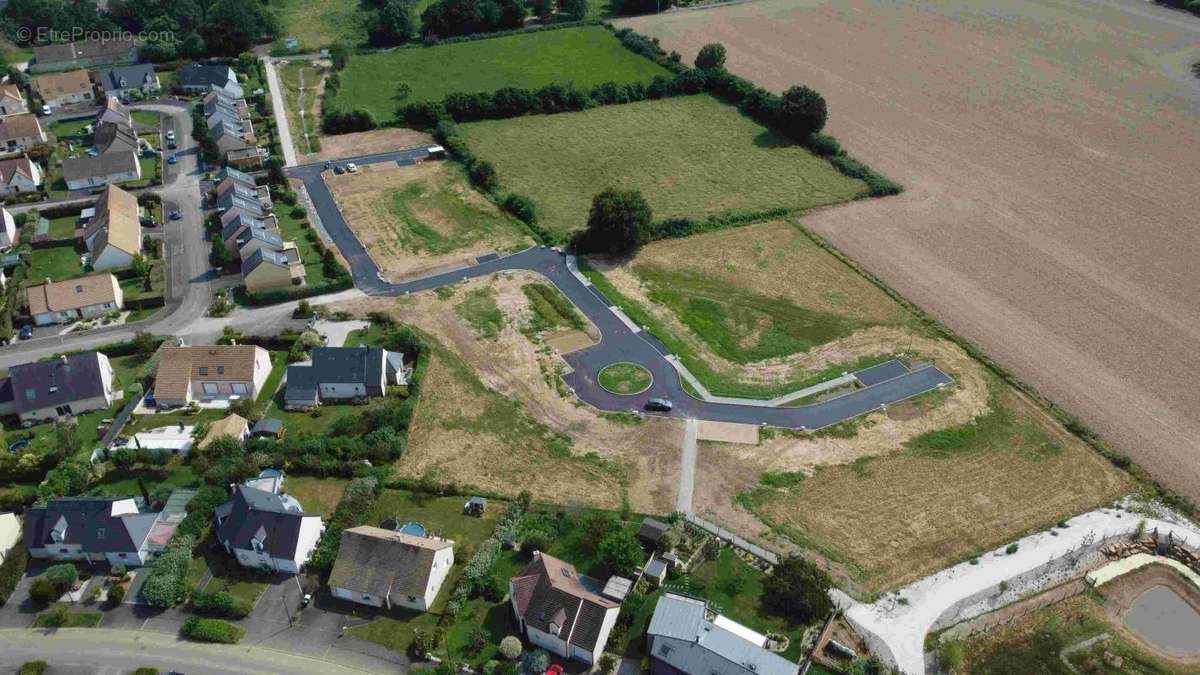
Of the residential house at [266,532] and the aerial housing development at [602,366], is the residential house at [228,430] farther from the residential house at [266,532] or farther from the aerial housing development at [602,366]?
the residential house at [266,532]

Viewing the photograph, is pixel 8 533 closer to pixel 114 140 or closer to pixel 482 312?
pixel 482 312

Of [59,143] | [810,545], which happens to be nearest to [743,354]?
[810,545]

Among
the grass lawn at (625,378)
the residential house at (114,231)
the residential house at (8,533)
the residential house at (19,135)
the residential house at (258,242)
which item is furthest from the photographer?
the residential house at (19,135)

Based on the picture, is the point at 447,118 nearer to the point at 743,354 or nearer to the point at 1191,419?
the point at 743,354

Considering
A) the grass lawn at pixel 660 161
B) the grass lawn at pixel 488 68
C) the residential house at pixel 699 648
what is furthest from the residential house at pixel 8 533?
the grass lawn at pixel 488 68

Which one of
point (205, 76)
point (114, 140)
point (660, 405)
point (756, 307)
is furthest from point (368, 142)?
point (660, 405)

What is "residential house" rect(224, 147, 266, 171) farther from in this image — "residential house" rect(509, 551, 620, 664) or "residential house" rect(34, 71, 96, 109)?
"residential house" rect(509, 551, 620, 664)

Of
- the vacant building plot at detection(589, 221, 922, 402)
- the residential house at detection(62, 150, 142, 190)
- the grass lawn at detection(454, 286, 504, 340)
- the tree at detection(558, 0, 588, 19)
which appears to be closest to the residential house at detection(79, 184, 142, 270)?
the residential house at detection(62, 150, 142, 190)
